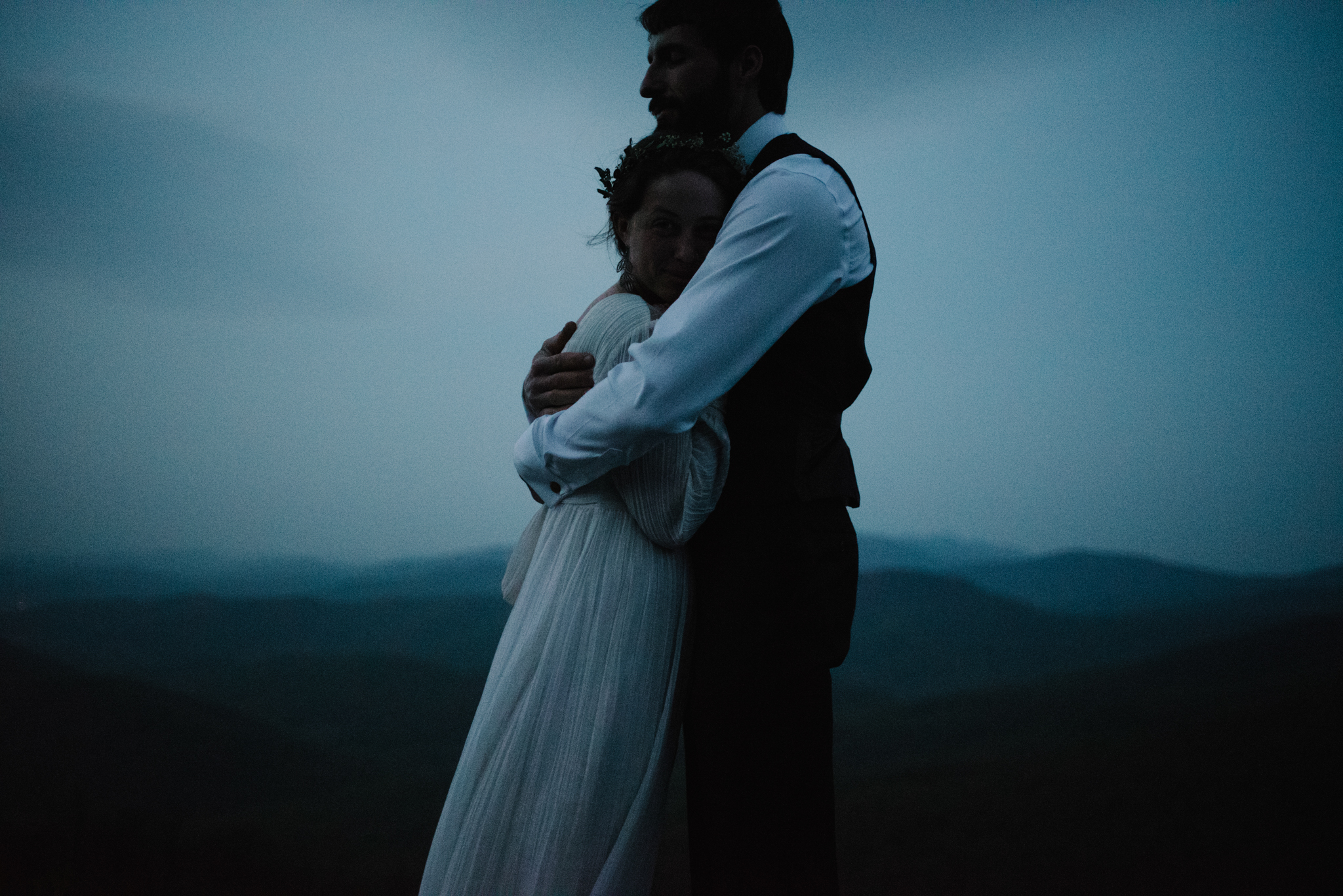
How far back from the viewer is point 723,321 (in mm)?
1011

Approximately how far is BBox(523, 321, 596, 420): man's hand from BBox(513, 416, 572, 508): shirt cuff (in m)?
0.03

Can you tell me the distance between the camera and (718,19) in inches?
50.2

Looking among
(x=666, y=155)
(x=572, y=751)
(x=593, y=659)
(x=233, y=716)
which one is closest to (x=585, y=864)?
(x=572, y=751)

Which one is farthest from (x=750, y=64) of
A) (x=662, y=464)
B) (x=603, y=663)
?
(x=603, y=663)

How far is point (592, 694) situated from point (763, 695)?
0.21m

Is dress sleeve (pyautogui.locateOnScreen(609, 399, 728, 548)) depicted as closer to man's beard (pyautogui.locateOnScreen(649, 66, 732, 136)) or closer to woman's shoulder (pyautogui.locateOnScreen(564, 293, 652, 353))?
woman's shoulder (pyautogui.locateOnScreen(564, 293, 652, 353))

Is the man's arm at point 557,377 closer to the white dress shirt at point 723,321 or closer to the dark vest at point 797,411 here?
the white dress shirt at point 723,321

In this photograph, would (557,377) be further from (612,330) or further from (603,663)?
(603,663)

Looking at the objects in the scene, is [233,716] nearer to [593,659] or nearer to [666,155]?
[593,659]

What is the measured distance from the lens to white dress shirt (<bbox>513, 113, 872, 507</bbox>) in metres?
1.00

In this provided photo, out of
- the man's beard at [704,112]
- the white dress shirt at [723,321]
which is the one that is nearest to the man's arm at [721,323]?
the white dress shirt at [723,321]

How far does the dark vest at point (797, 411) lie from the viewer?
111 centimetres

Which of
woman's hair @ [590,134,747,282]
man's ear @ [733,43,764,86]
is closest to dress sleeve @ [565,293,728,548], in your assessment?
woman's hair @ [590,134,747,282]

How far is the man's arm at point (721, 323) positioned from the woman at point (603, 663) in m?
0.08
